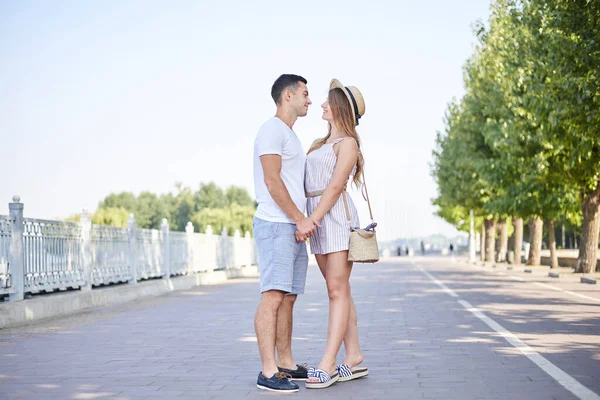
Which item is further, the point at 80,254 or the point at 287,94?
the point at 80,254

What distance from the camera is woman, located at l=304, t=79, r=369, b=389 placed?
671 cm

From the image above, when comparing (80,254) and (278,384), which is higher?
(80,254)

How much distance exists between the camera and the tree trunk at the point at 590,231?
30469mm

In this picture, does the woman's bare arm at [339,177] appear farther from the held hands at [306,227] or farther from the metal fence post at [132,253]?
the metal fence post at [132,253]

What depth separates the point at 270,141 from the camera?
6605 millimetres

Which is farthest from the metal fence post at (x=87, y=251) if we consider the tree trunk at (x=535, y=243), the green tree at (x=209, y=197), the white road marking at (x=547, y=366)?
the green tree at (x=209, y=197)

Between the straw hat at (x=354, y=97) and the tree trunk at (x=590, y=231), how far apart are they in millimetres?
25149

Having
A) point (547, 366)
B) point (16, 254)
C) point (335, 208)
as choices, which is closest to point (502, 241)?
point (16, 254)

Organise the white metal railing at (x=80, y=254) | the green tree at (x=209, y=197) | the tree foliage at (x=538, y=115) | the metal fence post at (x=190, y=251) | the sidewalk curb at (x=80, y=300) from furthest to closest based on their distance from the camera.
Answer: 1. the green tree at (x=209, y=197)
2. the metal fence post at (x=190, y=251)
3. the tree foliage at (x=538, y=115)
4. the white metal railing at (x=80, y=254)
5. the sidewalk curb at (x=80, y=300)

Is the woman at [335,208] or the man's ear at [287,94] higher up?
the man's ear at [287,94]

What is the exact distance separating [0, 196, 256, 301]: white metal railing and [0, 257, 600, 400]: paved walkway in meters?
0.93

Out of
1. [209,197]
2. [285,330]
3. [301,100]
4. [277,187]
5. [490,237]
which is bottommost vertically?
[285,330]

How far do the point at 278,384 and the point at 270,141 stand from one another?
1.78 m

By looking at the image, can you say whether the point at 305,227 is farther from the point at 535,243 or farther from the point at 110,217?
the point at 110,217
